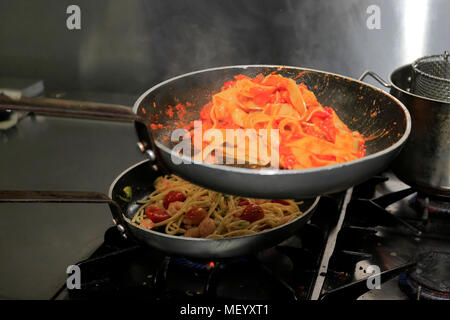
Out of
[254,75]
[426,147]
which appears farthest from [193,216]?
[426,147]

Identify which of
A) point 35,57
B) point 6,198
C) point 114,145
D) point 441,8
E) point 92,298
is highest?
point 441,8

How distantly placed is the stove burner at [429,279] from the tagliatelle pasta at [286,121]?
1.09ft

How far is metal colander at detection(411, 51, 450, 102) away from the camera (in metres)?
1.26

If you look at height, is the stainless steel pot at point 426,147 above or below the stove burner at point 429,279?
above

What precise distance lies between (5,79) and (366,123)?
1.61m

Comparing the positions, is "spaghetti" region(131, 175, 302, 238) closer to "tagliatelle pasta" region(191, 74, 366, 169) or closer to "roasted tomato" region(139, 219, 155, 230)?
"roasted tomato" region(139, 219, 155, 230)

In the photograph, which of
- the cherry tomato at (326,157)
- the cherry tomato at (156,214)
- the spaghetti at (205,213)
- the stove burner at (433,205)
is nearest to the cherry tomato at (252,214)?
the spaghetti at (205,213)

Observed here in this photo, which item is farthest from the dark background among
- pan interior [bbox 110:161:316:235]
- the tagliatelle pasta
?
the tagliatelle pasta

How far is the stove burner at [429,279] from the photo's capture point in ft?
3.44

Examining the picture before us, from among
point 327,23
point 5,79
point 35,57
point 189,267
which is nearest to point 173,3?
point 327,23

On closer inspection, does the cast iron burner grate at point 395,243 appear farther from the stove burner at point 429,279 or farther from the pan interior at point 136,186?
the pan interior at point 136,186

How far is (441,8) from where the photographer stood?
4.92 ft

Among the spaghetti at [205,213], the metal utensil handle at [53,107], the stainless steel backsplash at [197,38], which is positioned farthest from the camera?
the stainless steel backsplash at [197,38]
